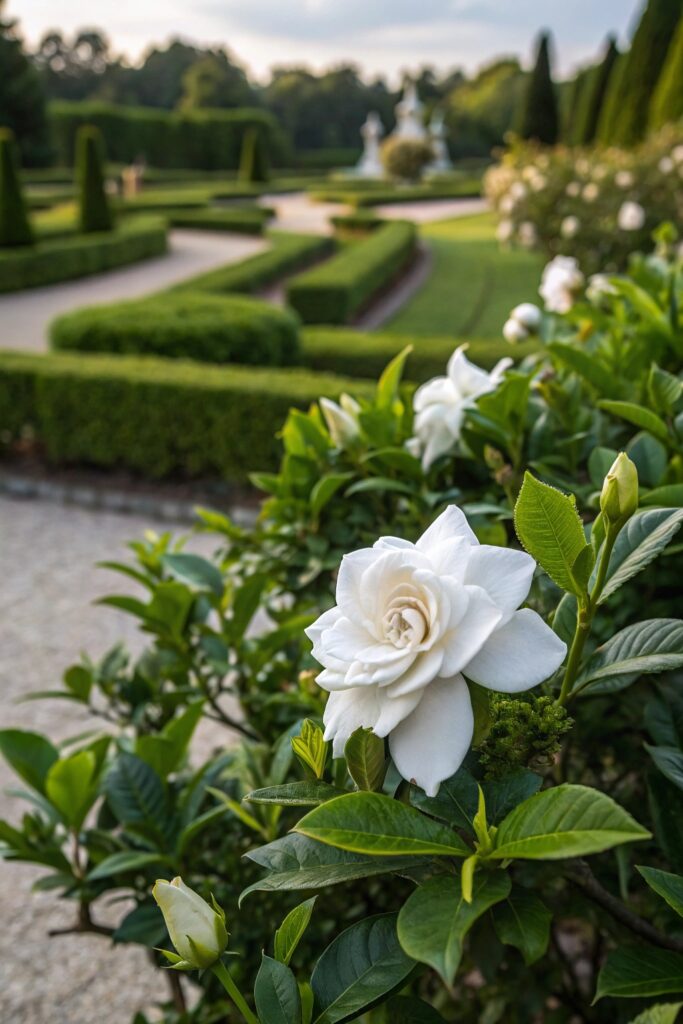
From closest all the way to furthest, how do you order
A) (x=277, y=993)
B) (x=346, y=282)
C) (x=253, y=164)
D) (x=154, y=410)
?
1. (x=277, y=993)
2. (x=154, y=410)
3. (x=346, y=282)
4. (x=253, y=164)

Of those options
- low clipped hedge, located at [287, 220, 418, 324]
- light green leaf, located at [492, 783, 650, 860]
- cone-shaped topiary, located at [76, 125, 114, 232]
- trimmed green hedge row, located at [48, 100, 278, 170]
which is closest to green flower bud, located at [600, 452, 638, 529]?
light green leaf, located at [492, 783, 650, 860]

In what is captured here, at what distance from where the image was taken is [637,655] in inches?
31.7

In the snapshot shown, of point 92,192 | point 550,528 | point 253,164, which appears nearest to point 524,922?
point 550,528

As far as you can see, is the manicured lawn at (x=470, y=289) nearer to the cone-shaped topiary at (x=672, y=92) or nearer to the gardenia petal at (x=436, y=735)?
the cone-shaped topiary at (x=672, y=92)

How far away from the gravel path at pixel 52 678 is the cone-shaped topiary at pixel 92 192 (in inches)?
428

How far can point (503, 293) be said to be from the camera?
11.7m

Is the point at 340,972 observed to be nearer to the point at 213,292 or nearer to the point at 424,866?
the point at 424,866

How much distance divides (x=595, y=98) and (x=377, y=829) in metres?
25.1

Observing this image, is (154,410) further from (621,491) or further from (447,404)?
(621,491)

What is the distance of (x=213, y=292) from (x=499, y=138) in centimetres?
3607

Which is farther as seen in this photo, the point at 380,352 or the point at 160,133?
the point at 160,133

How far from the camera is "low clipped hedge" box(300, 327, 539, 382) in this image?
6586 mm

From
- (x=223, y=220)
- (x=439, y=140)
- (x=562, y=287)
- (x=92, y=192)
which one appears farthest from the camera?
(x=439, y=140)

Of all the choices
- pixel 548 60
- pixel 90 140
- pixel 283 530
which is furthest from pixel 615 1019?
pixel 548 60
